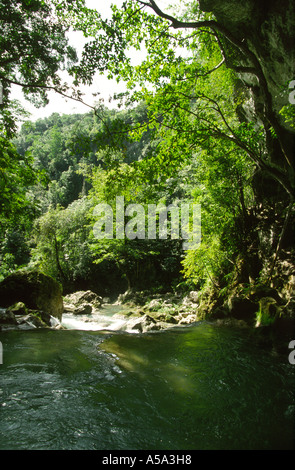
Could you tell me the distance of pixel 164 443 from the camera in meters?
2.43

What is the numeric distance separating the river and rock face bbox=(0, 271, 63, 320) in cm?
380

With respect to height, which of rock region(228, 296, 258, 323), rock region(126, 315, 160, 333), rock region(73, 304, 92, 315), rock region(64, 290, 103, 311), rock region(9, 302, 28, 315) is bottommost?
rock region(64, 290, 103, 311)

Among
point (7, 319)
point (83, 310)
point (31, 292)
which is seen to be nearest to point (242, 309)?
point (7, 319)

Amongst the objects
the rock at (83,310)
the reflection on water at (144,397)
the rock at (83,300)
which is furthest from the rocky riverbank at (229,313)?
the rock at (83,300)

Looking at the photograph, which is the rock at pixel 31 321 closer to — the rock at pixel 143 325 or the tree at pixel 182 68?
the rock at pixel 143 325

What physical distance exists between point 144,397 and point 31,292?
7.54 metres

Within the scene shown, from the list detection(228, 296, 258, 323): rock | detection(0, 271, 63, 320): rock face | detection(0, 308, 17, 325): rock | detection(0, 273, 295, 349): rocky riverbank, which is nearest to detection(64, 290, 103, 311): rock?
detection(0, 273, 295, 349): rocky riverbank

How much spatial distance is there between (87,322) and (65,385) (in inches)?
333

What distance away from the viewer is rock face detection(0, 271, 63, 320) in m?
8.91

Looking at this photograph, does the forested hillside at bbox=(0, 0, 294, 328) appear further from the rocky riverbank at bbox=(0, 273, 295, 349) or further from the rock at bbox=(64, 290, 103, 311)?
the rock at bbox=(64, 290, 103, 311)

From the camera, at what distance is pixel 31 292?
919cm

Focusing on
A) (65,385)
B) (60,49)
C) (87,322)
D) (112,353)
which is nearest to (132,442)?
(65,385)
